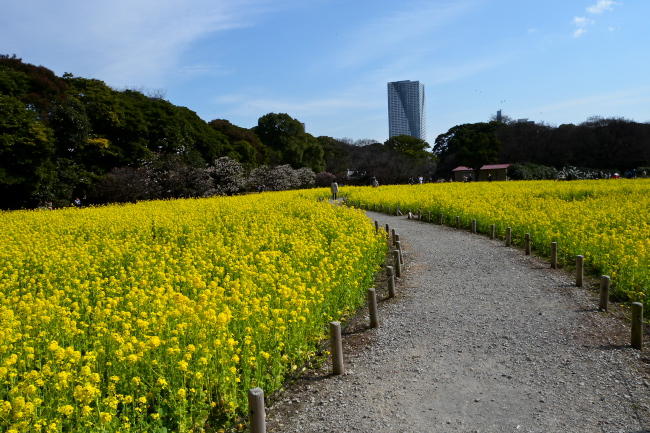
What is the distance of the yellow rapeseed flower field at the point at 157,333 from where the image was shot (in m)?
3.74

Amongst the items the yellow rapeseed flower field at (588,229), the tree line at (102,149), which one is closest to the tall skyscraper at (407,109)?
the tree line at (102,149)

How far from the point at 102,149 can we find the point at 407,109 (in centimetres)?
16507

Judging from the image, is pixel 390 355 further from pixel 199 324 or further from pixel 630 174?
pixel 630 174

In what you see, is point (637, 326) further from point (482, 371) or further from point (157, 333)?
point (157, 333)

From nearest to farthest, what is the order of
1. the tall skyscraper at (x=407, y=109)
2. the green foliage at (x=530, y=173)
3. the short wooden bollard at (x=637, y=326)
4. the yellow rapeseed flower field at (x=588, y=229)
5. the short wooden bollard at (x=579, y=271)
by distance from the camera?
the short wooden bollard at (x=637, y=326) → the yellow rapeseed flower field at (x=588, y=229) → the short wooden bollard at (x=579, y=271) → the green foliage at (x=530, y=173) → the tall skyscraper at (x=407, y=109)

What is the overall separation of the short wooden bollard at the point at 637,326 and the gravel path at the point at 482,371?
4.3 inches

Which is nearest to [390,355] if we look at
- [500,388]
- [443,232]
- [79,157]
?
[500,388]

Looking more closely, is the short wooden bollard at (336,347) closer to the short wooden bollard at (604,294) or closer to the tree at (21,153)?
the short wooden bollard at (604,294)

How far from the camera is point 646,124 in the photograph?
6159 centimetres

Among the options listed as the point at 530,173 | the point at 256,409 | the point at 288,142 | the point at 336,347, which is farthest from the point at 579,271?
the point at 288,142

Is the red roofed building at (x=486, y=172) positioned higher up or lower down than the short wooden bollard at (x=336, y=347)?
higher up

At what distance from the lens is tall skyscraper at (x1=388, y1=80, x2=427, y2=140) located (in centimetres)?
18300

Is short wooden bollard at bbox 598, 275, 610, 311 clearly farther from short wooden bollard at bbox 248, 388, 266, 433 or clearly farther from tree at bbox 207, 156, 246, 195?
tree at bbox 207, 156, 246, 195

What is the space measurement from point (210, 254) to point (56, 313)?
12.4ft
